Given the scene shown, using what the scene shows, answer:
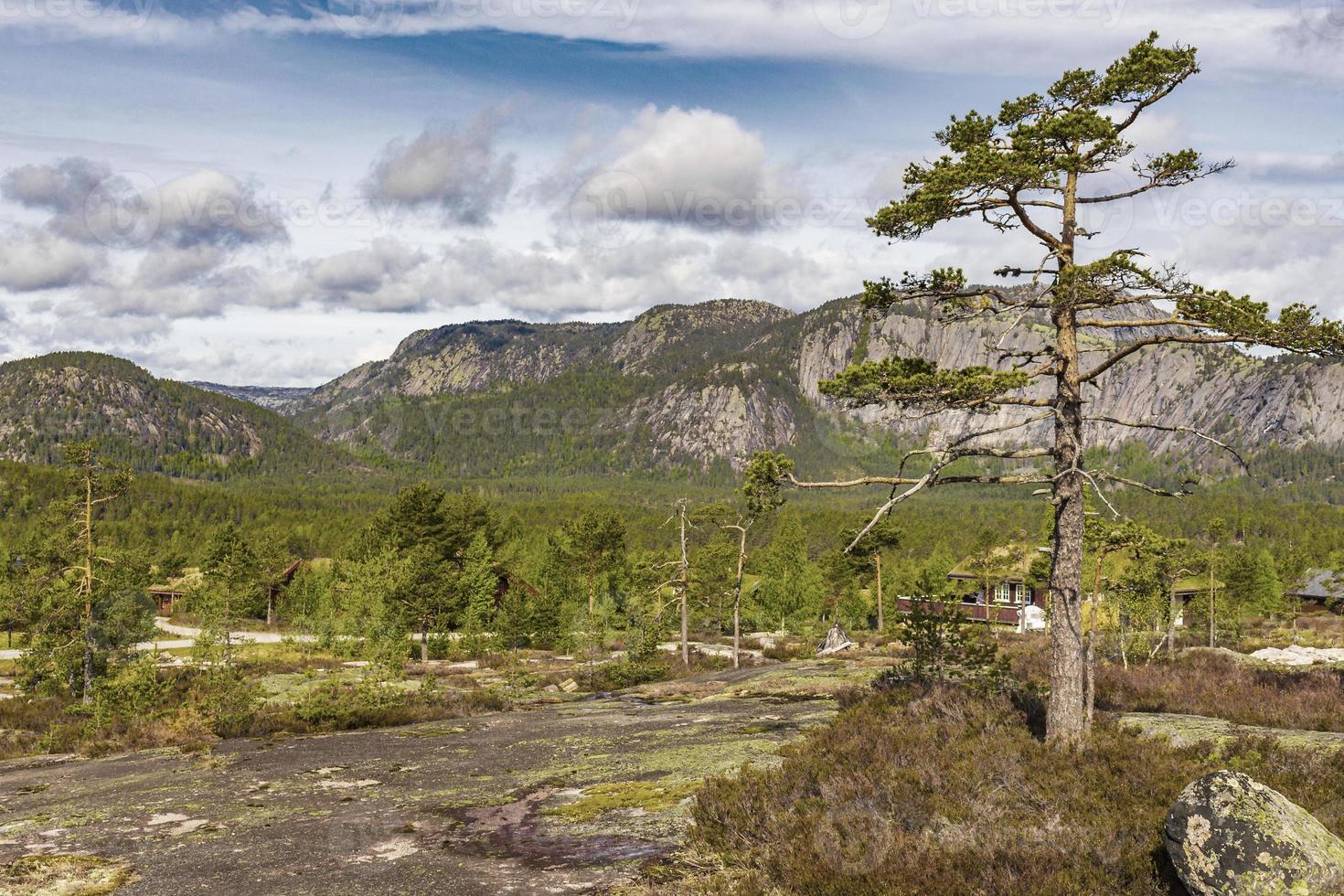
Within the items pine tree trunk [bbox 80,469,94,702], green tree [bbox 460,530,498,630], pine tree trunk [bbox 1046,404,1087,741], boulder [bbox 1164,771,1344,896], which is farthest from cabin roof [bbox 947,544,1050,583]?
boulder [bbox 1164,771,1344,896]

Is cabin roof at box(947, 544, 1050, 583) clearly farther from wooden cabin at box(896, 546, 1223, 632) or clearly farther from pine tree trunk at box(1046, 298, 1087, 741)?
pine tree trunk at box(1046, 298, 1087, 741)

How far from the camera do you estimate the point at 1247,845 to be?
7680mm

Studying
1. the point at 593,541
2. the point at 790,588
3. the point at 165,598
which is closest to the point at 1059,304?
the point at 593,541

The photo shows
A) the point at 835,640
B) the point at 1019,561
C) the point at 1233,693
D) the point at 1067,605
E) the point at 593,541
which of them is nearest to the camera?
the point at 1067,605

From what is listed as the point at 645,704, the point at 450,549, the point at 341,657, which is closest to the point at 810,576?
the point at 450,549

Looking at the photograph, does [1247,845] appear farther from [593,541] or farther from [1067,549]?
[593,541]

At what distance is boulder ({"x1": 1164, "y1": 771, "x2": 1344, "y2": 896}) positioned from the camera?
293 inches

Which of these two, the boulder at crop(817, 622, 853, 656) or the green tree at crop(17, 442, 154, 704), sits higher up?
the green tree at crop(17, 442, 154, 704)

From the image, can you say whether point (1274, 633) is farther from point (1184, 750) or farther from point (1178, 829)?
point (1178, 829)

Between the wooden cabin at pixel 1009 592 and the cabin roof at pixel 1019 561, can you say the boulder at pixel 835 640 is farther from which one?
the cabin roof at pixel 1019 561

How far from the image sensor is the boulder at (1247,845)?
24.4 feet

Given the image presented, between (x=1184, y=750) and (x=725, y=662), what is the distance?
1503 inches

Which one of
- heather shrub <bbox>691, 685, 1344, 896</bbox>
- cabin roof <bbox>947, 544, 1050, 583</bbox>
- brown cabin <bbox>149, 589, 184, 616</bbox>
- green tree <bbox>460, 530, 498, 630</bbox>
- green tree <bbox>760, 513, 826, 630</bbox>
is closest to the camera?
heather shrub <bbox>691, 685, 1344, 896</bbox>

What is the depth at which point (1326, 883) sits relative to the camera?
292 inches
